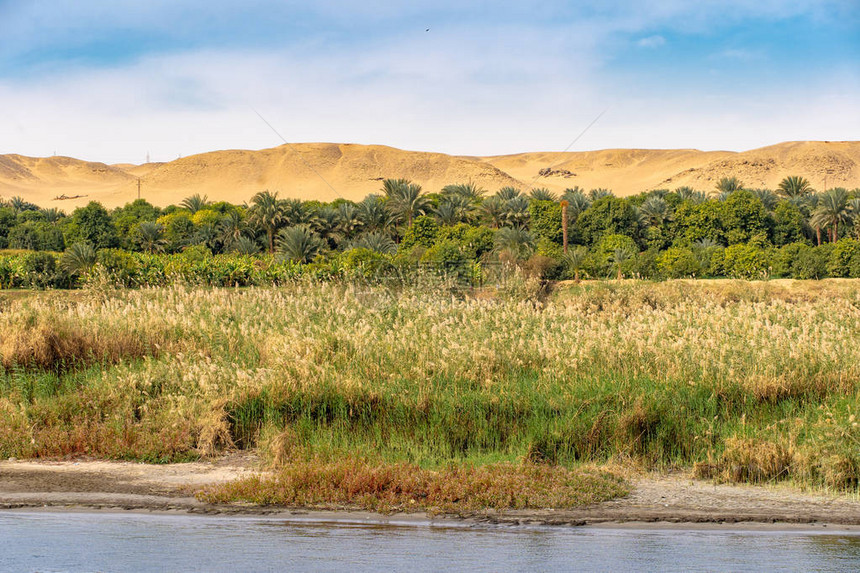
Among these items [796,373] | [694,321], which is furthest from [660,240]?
[796,373]

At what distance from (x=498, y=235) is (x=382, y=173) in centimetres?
10377

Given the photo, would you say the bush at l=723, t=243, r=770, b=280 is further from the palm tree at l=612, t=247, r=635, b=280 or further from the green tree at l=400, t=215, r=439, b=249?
the green tree at l=400, t=215, r=439, b=249

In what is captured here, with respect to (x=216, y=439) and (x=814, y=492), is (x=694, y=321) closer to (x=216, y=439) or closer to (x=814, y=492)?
(x=814, y=492)

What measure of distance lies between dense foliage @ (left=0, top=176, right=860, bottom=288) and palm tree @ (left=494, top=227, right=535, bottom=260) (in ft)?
0.29

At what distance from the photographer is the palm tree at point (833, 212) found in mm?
48875

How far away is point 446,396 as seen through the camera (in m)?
10.3

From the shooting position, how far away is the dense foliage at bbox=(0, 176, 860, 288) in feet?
119

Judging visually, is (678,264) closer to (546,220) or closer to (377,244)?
(546,220)

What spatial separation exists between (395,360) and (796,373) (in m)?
5.21

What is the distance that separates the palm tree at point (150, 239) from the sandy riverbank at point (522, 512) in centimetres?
3973

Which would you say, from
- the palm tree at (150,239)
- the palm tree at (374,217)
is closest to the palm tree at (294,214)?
the palm tree at (374,217)

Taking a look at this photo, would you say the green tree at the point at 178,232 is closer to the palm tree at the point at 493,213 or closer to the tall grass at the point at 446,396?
the palm tree at the point at 493,213

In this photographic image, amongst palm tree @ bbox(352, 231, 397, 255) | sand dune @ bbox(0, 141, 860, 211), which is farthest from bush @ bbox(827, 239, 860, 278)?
sand dune @ bbox(0, 141, 860, 211)

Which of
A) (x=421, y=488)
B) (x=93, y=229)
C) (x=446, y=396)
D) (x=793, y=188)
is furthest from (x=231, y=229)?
(x=421, y=488)
